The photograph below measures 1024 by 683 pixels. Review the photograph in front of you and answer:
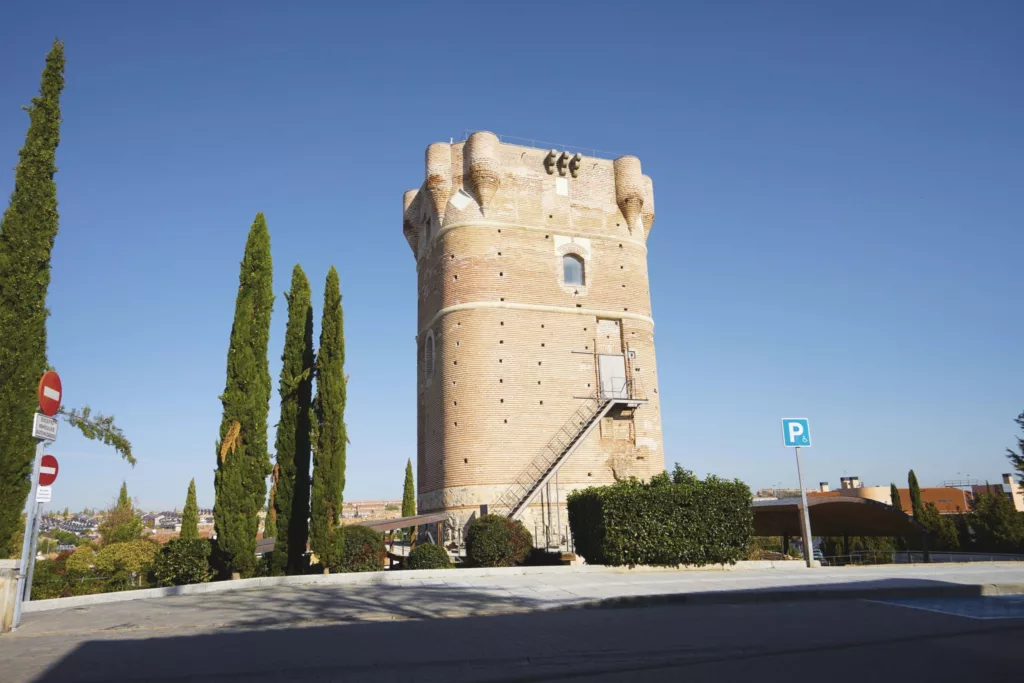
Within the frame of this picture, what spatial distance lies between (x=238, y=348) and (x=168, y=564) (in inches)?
174

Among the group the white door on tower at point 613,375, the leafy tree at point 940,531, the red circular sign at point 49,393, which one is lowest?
the leafy tree at point 940,531

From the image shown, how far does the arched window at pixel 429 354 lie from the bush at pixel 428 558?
10520 millimetres

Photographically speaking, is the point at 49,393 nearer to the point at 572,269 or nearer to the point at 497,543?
the point at 497,543

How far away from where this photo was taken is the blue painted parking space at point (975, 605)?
841 cm

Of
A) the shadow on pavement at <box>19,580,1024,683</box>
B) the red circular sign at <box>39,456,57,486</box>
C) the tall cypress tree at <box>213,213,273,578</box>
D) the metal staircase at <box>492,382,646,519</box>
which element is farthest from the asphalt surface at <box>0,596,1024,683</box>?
the metal staircase at <box>492,382,646,519</box>

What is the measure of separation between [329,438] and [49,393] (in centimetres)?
734

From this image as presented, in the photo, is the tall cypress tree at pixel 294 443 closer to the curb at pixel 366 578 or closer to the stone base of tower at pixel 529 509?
the curb at pixel 366 578

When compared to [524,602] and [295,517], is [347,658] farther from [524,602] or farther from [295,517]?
[295,517]

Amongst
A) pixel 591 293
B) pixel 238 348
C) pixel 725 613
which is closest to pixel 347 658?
pixel 725 613

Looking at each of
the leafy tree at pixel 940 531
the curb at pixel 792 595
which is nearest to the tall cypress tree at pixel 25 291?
the curb at pixel 792 595

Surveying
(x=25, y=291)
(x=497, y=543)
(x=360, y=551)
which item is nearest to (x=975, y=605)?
(x=497, y=543)

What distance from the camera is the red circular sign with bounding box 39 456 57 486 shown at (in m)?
9.81

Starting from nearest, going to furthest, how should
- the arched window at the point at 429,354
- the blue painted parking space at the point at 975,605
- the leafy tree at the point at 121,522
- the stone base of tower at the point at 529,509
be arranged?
the blue painted parking space at the point at 975,605 < the stone base of tower at the point at 529,509 < the arched window at the point at 429,354 < the leafy tree at the point at 121,522

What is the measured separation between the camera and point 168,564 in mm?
13227
